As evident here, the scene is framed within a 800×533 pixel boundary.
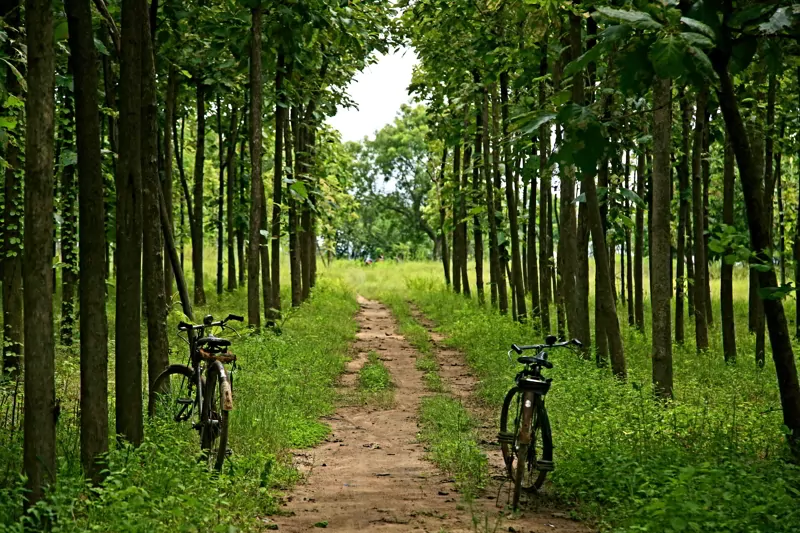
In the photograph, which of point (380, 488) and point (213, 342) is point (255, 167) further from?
point (380, 488)

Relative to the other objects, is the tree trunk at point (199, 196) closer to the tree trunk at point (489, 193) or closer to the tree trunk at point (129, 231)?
the tree trunk at point (489, 193)

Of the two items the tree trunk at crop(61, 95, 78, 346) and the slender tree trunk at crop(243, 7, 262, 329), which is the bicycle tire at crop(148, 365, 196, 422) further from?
the slender tree trunk at crop(243, 7, 262, 329)

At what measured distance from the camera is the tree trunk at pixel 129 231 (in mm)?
7125

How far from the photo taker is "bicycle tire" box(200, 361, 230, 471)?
7.57 m

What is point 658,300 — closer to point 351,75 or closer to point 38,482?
point 38,482

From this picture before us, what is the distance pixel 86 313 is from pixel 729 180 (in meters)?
12.9

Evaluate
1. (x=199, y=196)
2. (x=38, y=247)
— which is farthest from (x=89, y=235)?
(x=199, y=196)

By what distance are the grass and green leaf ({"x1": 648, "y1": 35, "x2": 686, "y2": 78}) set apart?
9.87 feet

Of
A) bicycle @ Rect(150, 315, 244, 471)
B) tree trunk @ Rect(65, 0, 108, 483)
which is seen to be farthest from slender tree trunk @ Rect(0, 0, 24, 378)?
tree trunk @ Rect(65, 0, 108, 483)

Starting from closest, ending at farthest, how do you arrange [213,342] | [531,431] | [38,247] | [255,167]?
[38,247], [531,431], [213,342], [255,167]

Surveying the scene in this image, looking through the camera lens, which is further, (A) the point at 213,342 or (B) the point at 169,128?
(B) the point at 169,128

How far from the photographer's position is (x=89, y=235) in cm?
629

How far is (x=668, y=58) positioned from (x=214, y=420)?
17.6ft

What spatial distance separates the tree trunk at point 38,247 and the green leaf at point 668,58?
12.7 ft
